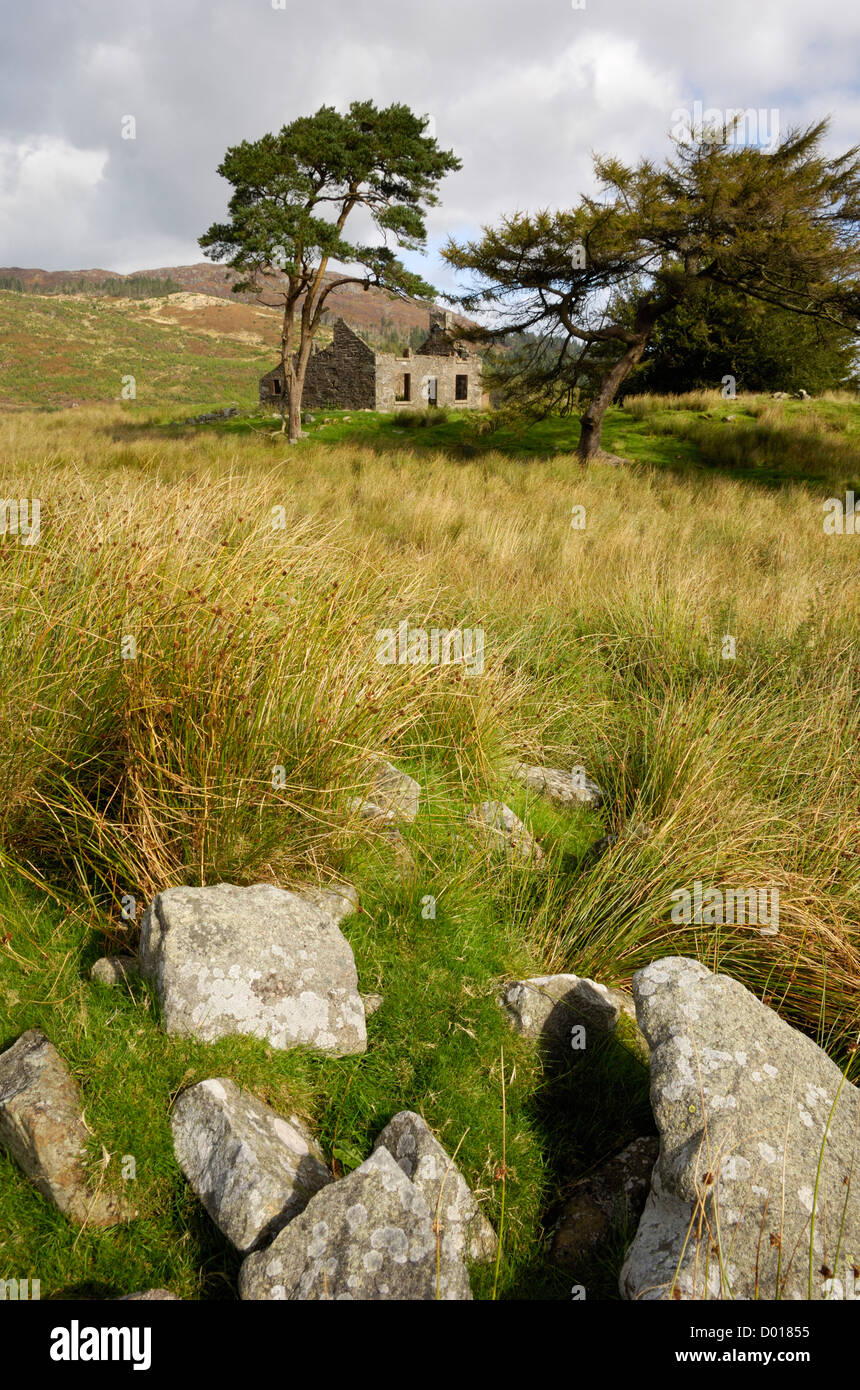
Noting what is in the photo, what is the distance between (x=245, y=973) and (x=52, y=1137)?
630 mm

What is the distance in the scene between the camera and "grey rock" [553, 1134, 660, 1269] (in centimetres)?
209

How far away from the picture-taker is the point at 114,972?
2445 mm

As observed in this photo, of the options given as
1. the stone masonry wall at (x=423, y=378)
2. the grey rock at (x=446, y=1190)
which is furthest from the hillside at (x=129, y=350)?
the grey rock at (x=446, y=1190)

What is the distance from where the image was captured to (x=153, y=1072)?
7.04 ft

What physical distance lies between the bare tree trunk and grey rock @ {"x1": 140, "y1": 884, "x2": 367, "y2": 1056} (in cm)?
1508

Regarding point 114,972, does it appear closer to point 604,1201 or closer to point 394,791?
point 394,791

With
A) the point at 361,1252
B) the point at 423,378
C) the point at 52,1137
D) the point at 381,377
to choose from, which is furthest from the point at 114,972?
the point at 423,378

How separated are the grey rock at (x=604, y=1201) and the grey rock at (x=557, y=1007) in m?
0.39

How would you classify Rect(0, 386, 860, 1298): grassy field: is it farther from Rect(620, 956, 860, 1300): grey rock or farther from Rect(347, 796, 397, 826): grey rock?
Rect(620, 956, 860, 1300): grey rock

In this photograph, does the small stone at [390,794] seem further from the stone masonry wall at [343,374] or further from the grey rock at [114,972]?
the stone masonry wall at [343,374]

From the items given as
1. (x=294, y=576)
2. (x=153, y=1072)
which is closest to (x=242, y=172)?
(x=294, y=576)
